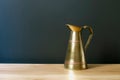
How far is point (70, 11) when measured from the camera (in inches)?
50.1

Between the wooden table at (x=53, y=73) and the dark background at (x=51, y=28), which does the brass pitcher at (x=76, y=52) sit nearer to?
the wooden table at (x=53, y=73)

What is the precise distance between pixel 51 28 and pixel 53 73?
38 centimetres

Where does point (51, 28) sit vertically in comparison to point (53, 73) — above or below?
above

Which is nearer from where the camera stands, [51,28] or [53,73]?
[53,73]

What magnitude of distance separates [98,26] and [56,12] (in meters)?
0.29

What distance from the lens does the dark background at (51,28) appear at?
126 centimetres

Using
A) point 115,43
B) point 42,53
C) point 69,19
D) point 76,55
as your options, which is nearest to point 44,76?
point 76,55

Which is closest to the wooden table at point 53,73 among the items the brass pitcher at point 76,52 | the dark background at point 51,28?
the brass pitcher at point 76,52

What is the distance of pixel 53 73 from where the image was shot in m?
0.99

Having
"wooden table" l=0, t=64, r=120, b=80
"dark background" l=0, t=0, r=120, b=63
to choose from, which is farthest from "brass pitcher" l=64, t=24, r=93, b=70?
"dark background" l=0, t=0, r=120, b=63

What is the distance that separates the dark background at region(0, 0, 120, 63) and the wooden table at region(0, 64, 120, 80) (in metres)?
0.16

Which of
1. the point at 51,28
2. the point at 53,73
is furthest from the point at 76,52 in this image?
the point at 51,28

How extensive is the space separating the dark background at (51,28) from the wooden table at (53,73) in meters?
0.16

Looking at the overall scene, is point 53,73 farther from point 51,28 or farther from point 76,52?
point 51,28
